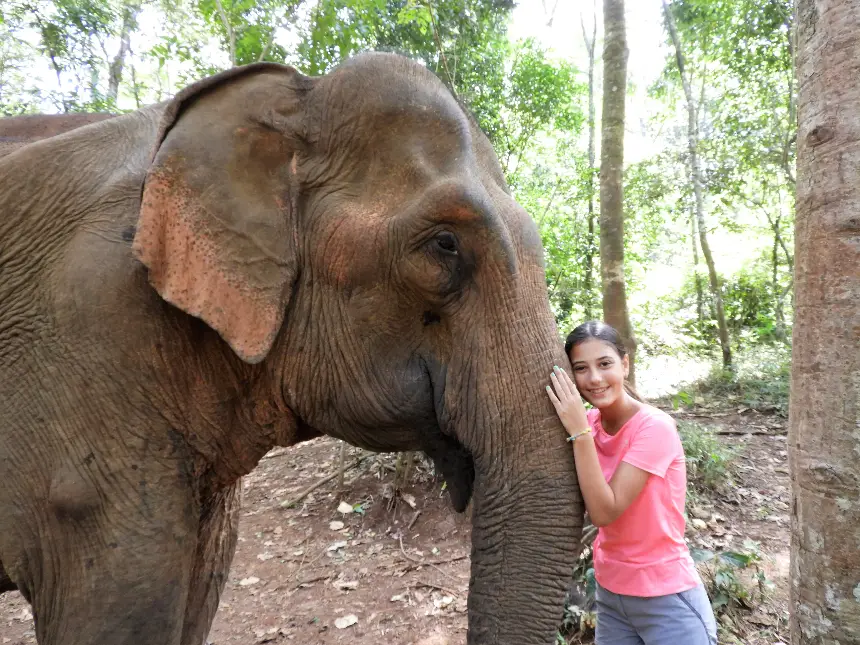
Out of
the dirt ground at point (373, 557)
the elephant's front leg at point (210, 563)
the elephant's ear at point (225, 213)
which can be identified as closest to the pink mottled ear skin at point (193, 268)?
the elephant's ear at point (225, 213)

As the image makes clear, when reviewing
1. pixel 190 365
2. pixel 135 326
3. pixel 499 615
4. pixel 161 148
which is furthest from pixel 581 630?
pixel 161 148

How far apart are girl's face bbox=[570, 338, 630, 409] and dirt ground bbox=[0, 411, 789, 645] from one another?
210 centimetres

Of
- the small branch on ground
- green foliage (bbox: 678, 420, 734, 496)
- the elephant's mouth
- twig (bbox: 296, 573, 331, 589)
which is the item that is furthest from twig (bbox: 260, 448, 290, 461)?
the elephant's mouth

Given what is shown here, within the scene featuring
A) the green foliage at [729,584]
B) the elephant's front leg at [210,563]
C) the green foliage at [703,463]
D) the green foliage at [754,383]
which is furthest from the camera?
the green foliage at [754,383]

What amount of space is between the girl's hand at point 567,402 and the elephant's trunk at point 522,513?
0.08 ft

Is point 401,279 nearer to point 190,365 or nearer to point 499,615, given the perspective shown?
point 190,365

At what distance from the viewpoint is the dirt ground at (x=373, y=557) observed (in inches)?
138

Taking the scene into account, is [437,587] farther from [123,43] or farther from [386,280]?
[123,43]

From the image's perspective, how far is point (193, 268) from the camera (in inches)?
59.6

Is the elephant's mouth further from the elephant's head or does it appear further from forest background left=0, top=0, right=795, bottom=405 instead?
forest background left=0, top=0, right=795, bottom=405

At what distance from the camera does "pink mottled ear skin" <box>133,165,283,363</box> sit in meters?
1.50

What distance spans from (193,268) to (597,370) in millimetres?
1197

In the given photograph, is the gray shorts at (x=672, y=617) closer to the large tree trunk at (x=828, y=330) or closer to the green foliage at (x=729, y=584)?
the large tree trunk at (x=828, y=330)

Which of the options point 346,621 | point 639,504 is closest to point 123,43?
point 346,621
